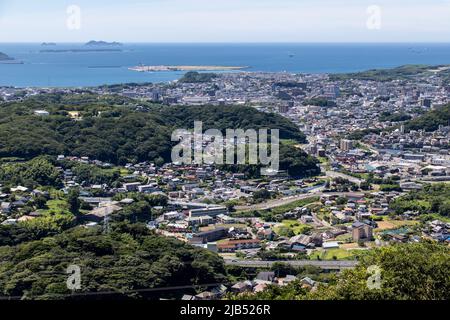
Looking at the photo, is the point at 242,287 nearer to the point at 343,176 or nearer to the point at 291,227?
the point at 291,227

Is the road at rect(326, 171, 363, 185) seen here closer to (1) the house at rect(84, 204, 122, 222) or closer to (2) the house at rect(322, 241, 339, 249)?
(2) the house at rect(322, 241, 339, 249)

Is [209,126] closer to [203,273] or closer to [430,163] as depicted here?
[430,163]


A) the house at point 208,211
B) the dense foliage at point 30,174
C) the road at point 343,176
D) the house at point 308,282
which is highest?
the dense foliage at point 30,174

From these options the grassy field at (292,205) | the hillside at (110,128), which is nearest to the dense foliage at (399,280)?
the grassy field at (292,205)

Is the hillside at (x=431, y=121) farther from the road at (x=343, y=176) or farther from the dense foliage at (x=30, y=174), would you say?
the dense foliage at (x=30, y=174)

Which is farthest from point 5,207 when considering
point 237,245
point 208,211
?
point 237,245

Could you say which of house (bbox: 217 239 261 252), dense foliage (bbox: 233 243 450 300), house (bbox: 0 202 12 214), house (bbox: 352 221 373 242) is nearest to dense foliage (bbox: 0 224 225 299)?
house (bbox: 217 239 261 252)
